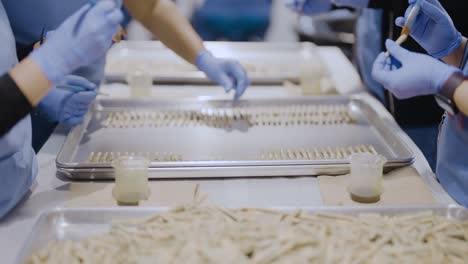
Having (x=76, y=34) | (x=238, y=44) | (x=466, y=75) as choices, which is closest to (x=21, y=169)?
(x=76, y=34)

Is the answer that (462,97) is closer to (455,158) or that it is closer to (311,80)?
(455,158)

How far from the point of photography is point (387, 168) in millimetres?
1555

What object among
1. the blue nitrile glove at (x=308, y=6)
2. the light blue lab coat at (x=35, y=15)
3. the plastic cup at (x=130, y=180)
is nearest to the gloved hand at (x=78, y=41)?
the plastic cup at (x=130, y=180)

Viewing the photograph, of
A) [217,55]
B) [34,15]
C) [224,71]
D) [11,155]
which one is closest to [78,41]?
[11,155]

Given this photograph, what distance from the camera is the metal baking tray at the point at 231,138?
5.02ft

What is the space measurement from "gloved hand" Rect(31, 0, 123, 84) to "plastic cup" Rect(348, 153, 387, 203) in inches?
27.5

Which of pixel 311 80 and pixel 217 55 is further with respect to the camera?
pixel 217 55

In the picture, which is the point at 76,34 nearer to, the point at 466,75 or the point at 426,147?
the point at 466,75

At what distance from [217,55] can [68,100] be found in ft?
3.73

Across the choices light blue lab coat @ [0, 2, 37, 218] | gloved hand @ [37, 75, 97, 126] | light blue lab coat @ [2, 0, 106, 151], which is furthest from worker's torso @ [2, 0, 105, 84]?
light blue lab coat @ [0, 2, 37, 218]

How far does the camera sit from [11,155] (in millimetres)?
1274

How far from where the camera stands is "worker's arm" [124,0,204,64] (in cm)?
202

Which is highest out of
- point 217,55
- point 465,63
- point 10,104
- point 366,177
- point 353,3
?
point 10,104

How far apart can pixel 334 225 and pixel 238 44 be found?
1.89m
